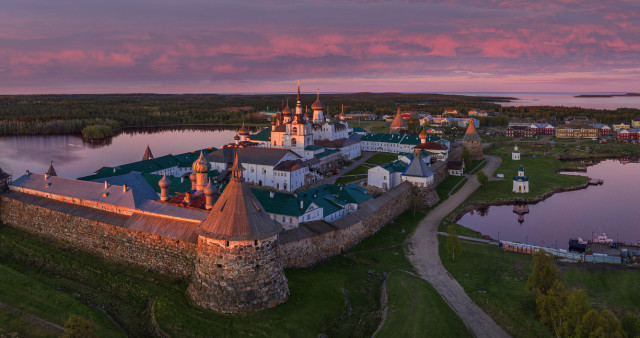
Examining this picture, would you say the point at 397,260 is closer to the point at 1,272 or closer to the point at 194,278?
the point at 194,278

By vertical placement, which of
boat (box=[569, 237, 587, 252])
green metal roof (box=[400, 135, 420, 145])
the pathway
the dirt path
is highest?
green metal roof (box=[400, 135, 420, 145])

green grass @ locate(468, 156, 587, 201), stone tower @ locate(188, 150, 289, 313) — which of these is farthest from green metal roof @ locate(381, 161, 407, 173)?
stone tower @ locate(188, 150, 289, 313)

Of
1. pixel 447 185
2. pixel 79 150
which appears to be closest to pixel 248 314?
pixel 447 185

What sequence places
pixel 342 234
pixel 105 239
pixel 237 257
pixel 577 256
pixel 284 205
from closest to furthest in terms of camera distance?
pixel 237 257 → pixel 105 239 → pixel 577 256 → pixel 342 234 → pixel 284 205

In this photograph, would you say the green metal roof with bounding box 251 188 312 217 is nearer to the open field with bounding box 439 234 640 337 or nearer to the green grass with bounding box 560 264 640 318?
the open field with bounding box 439 234 640 337

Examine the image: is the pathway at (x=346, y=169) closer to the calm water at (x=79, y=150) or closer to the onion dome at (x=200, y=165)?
the onion dome at (x=200, y=165)

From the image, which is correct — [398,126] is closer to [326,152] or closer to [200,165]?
[326,152]
